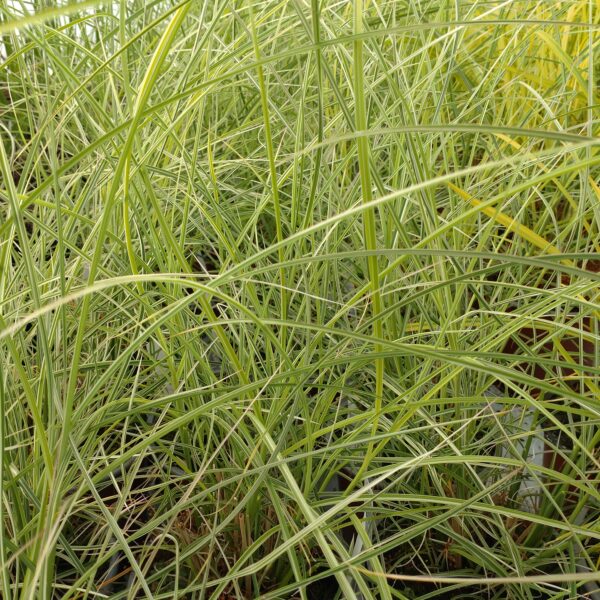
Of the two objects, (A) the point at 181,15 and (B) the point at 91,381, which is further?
(B) the point at 91,381

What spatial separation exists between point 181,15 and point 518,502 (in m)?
0.41

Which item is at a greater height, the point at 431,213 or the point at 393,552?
the point at 431,213

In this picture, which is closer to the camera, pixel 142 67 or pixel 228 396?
pixel 228 396

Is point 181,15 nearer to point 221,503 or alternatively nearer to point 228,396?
point 228,396

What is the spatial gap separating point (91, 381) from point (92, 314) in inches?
2.8

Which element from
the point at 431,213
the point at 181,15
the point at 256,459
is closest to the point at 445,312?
the point at 431,213

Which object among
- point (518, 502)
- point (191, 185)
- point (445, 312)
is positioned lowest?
point (518, 502)

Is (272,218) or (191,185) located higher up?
(191,185)

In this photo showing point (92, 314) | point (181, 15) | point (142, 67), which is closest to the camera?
point (181, 15)

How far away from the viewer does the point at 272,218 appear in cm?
81

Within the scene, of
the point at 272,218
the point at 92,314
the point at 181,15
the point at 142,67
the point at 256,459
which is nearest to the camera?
the point at 181,15

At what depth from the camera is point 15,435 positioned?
1.55 feet

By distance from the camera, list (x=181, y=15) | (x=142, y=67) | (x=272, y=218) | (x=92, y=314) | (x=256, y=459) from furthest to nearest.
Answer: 1. (x=272, y=218)
2. (x=142, y=67)
3. (x=92, y=314)
4. (x=256, y=459)
5. (x=181, y=15)

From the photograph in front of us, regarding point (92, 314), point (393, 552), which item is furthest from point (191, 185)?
point (393, 552)
